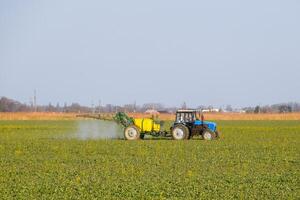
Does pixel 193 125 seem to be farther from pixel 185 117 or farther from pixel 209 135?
pixel 209 135

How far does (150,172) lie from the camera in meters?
21.8

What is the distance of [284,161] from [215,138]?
51.0ft

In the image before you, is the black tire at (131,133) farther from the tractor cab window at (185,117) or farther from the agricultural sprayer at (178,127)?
the tractor cab window at (185,117)

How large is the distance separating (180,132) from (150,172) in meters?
19.0

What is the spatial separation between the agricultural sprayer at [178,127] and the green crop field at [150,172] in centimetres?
746

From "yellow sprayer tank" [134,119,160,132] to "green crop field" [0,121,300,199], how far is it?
822 centimetres

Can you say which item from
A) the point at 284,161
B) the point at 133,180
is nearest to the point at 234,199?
the point at 133,180

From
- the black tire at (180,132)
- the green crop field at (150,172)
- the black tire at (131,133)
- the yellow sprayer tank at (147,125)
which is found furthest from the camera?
the yellow sprayer tank at (147,125)

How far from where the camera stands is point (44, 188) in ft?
59.1

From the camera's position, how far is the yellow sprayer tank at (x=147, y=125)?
4162 cm

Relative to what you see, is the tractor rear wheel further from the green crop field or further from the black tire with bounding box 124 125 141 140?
the green crop field

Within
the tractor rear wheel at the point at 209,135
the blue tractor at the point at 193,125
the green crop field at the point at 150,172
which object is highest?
the blue tractor at the point at 193,125

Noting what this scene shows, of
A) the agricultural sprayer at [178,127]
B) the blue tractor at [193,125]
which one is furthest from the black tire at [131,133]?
the blue tractor at [193,125]

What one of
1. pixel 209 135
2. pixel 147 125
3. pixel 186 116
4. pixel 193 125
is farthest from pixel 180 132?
pixel 147 125
